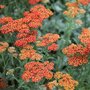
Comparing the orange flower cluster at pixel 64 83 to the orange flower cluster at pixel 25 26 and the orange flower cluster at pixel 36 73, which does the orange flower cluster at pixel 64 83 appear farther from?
the orange flower cluster at pixel 25 26

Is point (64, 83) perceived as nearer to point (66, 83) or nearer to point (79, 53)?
point (66, 83)

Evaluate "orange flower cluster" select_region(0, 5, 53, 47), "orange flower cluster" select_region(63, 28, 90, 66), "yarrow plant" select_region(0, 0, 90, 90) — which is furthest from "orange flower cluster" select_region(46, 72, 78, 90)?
"orange flower cluster" select_region(0, 5, 53, 47)

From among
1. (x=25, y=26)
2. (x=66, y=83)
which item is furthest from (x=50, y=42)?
(x=66, y=83)

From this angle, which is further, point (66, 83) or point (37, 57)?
point (37, 57)

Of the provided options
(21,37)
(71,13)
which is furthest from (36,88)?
(71,13)

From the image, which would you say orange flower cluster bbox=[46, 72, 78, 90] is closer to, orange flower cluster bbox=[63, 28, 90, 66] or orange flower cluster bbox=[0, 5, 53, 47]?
orange flower cluster bbox=[63, 28, 90, 66]

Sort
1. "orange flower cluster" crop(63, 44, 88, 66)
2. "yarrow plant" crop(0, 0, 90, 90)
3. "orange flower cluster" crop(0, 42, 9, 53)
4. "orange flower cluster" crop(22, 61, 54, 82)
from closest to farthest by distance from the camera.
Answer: "orange flower cluster" crop(22, 61, 54, 82), "yarrow plant" crop(0, 0, 90, 90), "orange flower cluster" crop(63, 44, 88, 66), "orange flower cluster" crop(0, 42, 9, 53)

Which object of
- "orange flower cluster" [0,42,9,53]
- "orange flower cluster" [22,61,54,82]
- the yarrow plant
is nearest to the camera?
"orange flower cluster" [22,61,54,82]

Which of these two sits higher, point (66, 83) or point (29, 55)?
point (29, 55)

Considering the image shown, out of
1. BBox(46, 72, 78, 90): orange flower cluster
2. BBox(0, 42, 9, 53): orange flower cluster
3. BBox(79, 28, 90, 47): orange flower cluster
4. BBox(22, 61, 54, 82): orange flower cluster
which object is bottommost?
BBox(46, 72, 78, 90): orange flower cluster

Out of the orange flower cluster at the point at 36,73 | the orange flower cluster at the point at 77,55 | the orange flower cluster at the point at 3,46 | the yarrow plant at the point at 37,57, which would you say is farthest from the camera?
the orange flower cluster at the point at 3,46

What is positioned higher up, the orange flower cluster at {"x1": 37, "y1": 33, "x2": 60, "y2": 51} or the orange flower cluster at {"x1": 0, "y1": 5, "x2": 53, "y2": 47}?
the orange flower cluster at {"x1": 0, "y1": 5, "x2": 53, "y2": 47}

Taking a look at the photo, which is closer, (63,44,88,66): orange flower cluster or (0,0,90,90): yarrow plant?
(0,0,90,90): yarrow plant

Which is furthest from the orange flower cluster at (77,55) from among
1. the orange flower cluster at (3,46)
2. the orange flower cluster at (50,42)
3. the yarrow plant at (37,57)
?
the orange flower cluster at (3,46)
